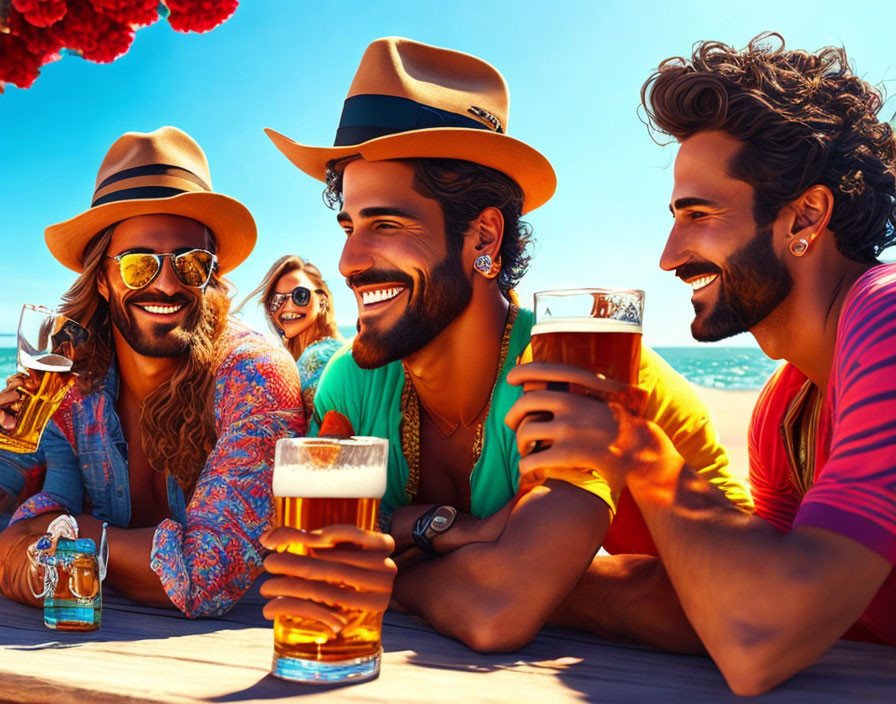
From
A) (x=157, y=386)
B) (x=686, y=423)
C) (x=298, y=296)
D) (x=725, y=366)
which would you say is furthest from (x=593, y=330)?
(x=725, y=366)

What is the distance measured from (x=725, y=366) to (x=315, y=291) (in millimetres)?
66135

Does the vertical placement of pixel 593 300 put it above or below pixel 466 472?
above

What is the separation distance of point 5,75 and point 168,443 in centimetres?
163

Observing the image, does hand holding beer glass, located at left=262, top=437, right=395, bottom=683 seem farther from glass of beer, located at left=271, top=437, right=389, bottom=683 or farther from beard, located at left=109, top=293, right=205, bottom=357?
beard, located at left=109, top=293, right=205, bottom=357

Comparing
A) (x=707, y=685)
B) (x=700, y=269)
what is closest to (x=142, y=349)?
(x=700, y=269)

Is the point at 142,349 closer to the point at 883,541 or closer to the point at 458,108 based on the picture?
the point at 458,108

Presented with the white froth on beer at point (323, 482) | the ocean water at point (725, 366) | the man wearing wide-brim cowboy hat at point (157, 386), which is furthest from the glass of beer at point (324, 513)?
the ocean water at point (725, 366)

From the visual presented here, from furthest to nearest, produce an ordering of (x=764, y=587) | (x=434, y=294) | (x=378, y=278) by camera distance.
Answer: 1. (x=434, y=294)
2. (x=378, y=278)
3. (x=764, y=587)

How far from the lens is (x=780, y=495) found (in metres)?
2.79

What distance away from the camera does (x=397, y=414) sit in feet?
10.3

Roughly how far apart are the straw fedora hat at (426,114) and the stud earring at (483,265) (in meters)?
0.40

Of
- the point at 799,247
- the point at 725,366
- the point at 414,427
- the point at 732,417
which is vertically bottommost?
the point at 414,427

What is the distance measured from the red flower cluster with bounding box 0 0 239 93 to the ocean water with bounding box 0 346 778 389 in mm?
57003

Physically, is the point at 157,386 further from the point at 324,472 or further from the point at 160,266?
the point at 324,472
